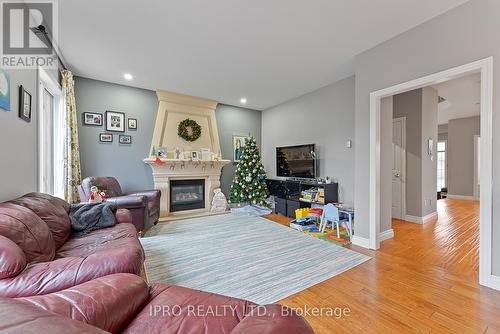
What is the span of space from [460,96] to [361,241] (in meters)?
4.35

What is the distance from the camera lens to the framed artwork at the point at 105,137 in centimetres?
414

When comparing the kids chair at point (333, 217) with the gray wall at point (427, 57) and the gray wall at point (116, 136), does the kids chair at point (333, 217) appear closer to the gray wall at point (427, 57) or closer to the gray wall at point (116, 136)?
the gray wall at point (427, 57)

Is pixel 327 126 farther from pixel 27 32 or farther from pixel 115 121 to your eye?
pixel 27 32

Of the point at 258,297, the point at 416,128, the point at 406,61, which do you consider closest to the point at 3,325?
the point at 258,297

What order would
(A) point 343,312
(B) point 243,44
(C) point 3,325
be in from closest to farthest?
(C) point 3,325 < (A) point 343,312 < (B) point 243,44

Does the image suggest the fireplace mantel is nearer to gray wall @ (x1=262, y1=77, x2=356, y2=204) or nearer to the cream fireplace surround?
the cream fireplace surround

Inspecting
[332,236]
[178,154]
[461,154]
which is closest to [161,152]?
[178,154]

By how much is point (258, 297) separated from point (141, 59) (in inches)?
137

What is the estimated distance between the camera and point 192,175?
5078 millimetres

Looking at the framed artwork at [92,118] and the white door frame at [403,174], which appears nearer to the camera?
the framed artwork at [92,118]

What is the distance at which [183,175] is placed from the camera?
4.96 metres

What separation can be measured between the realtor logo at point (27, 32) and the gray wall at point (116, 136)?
1.35 m

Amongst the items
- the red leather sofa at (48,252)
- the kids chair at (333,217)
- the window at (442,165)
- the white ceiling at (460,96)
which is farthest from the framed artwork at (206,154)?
the window at (442,165)

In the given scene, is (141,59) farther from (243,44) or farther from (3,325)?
(3,325)
